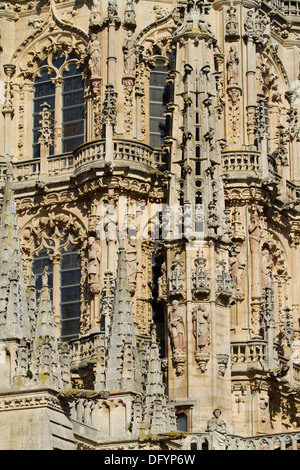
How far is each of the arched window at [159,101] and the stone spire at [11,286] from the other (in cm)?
1628

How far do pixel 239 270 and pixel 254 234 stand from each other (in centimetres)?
136

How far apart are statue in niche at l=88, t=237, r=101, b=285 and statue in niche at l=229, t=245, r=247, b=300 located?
426 cm

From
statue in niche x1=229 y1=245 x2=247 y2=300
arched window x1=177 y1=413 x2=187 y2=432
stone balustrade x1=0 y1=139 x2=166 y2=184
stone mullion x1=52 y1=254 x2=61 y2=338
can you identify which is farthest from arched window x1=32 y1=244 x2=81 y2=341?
arched window x1=177 y1=413 x2=187 y2=432

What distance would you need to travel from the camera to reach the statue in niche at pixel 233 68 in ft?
204

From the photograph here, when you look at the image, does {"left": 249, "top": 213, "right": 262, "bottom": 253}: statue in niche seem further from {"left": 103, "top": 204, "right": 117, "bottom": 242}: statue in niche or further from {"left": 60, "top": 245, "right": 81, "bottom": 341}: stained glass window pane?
{"left": 60, "top": 245, "right": 81, "bottom": 341}: stained glass window pane

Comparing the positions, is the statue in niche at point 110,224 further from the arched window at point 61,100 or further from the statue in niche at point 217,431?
the statue in niche at point 217,431

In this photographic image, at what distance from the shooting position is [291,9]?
220 ft

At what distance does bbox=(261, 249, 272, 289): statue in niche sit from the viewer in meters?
60.7

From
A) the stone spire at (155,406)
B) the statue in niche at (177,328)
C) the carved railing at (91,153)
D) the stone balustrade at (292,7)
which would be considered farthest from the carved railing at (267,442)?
the stone balustrade at (292,7)

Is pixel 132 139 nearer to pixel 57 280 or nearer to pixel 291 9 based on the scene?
pixel 57 280

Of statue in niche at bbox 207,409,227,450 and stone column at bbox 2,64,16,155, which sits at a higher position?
stone column at bbox 2,64,16,155

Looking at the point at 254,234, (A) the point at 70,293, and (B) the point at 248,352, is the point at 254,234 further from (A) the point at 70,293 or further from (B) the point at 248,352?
(A) the point at 70,293

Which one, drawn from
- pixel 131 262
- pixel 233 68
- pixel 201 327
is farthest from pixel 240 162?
pixel 201 327

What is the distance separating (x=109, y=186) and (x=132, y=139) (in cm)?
196
